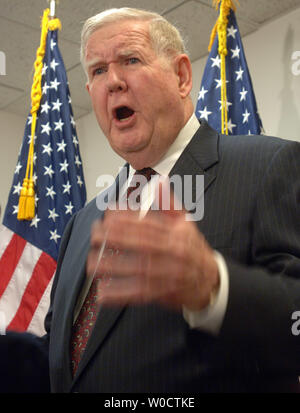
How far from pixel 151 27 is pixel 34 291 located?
1618mm

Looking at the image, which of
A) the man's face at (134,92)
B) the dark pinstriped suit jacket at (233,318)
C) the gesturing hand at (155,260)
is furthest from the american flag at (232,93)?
the gesturing hand at (155,260)

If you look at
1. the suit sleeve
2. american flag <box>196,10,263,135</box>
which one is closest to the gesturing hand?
the suit sleeve

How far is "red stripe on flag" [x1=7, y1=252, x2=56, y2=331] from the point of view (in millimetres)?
2664

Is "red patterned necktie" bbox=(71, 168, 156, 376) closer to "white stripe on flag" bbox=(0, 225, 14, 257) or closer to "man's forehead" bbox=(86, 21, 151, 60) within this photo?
"man's forehead" bbox=(86, 21, 151, 60)

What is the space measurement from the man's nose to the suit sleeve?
1.84 feet

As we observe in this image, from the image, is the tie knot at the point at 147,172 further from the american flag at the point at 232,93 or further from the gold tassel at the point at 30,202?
the gold tassel at the point at 30,202

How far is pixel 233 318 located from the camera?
85 cm

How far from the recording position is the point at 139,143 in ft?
4.54

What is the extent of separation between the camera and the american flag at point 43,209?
2695 mm

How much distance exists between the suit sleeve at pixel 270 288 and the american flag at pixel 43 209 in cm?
186

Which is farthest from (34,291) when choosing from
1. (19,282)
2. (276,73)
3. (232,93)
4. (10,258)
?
(276,73)

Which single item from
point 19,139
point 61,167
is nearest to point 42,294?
point 61,167

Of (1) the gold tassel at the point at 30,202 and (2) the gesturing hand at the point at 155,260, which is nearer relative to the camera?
(2) the gesturing hand at the point at 155,260
